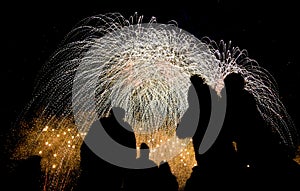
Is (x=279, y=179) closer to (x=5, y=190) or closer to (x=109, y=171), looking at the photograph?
(x=109, y=171)

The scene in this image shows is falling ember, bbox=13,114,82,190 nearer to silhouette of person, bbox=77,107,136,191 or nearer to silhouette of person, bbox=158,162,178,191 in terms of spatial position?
silhouette of person, bbox=77,107,136,191

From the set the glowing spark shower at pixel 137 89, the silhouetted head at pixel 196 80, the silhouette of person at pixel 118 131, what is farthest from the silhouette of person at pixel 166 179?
the glowing spark shower at pixel 137 89

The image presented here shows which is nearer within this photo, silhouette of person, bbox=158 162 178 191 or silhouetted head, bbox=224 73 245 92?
silhouette of person, bbox=158 162 178 191

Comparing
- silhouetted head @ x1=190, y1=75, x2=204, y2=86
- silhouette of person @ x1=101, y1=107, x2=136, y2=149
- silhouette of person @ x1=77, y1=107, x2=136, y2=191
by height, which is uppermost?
silhouetted head @ x1=190, y1=75, x2=204, y2=86

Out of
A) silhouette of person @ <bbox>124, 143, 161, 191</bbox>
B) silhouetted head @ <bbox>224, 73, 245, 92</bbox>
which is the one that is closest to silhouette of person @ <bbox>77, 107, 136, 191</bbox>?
silhouette of person @ <bbox>124, 143, 161, 191</bbox>

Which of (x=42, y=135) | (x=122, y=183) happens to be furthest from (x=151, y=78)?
(x=122, y=183)

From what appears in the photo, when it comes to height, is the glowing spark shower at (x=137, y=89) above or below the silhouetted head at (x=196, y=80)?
below

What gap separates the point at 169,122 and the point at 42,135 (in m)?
4.61

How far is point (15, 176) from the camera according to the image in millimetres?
3713

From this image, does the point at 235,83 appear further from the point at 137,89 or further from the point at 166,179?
the point at 137,89

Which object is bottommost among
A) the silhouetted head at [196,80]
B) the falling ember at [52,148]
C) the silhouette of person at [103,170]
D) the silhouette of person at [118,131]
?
the falling ember at [52,148]

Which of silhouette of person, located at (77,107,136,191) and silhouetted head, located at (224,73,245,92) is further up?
silhouetted head, located at (224,73,245,92)

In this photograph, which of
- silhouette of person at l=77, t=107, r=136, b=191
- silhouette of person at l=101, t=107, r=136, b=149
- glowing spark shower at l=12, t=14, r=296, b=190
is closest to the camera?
silhouette of person at l=77, t=107, r=136, b=191

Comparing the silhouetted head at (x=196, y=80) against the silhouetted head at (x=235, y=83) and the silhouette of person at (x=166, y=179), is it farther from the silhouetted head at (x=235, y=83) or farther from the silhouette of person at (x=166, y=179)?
the silhouette of person at (x=166, y=179)
